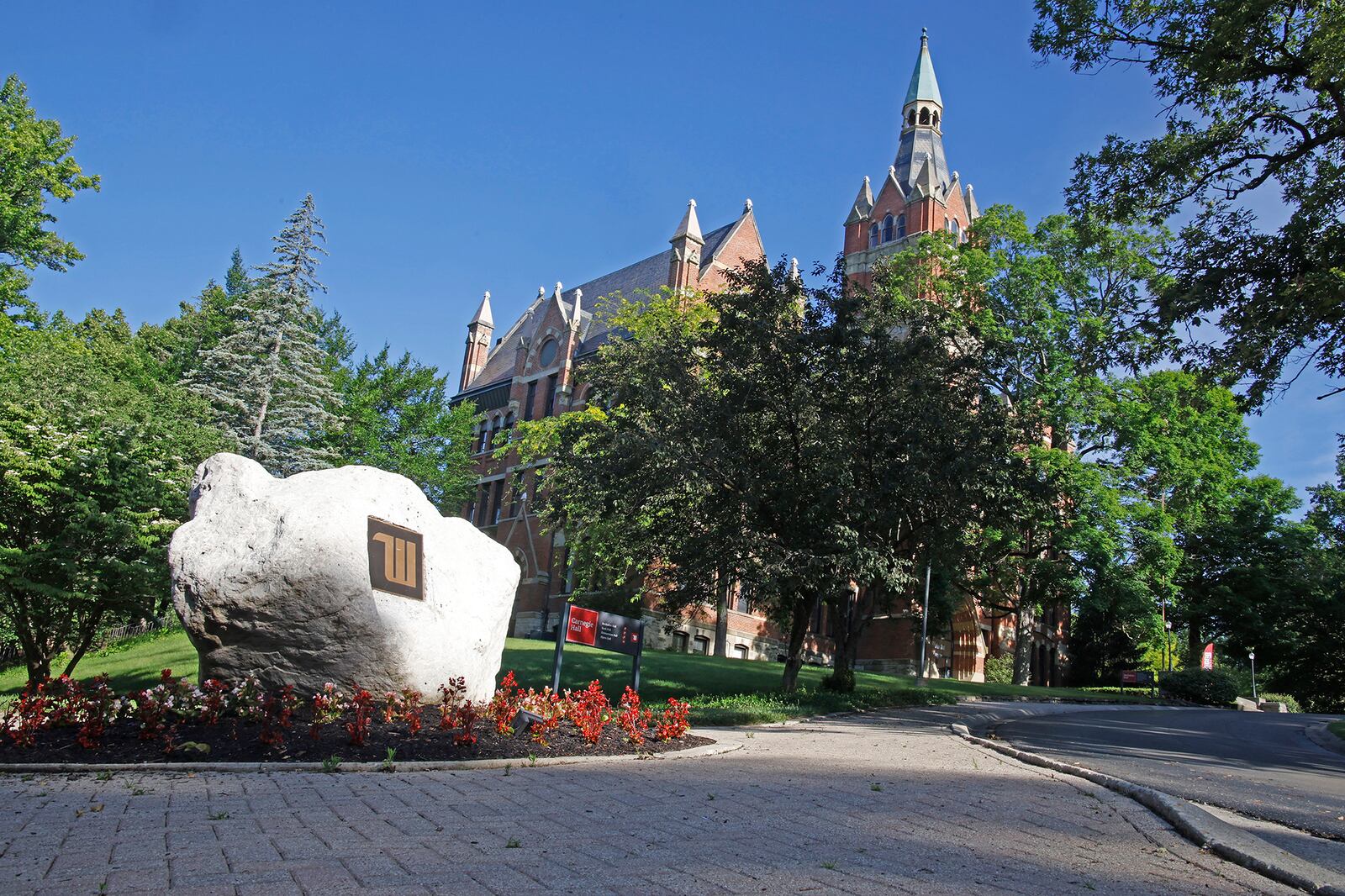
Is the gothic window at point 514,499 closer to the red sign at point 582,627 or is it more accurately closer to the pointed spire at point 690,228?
the pointed spire at point 690,228

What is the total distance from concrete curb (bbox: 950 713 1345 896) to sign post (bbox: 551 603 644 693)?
7.83 meters

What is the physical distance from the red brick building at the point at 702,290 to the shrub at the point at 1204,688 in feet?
19.2

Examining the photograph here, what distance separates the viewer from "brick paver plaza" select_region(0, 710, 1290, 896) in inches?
168

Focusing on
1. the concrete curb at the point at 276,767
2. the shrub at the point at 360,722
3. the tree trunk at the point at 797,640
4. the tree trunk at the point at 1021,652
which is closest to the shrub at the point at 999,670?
the tree trunk at the point at 1021,652

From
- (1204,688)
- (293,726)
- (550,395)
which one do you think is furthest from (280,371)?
(1204,688)

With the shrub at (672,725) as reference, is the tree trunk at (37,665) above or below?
below

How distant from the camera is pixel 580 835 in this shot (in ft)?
17.4

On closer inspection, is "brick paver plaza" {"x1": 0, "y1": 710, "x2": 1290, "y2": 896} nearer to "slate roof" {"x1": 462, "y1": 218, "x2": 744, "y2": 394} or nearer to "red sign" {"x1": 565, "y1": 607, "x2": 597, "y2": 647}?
"red sign" {"x1": 565, "y1": 607, "x2": 597, "y2": 647}

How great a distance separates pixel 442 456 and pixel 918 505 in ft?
96.5

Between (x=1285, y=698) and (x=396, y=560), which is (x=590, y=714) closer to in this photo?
(x=396, y=560)

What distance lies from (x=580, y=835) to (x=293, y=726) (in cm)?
553

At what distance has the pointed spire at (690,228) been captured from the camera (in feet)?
153

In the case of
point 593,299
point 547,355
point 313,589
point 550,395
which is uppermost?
point 593,299

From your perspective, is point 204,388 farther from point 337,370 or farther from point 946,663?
point 946,663
